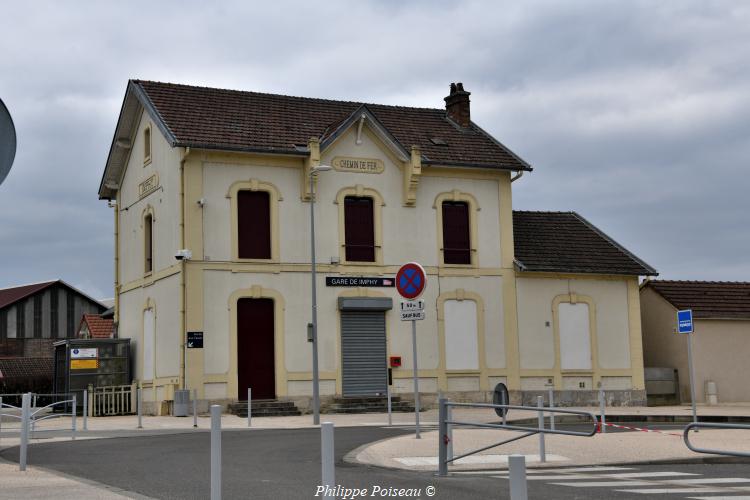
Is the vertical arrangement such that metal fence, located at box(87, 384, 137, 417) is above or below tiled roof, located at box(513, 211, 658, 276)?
below

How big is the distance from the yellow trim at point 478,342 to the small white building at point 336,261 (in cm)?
6

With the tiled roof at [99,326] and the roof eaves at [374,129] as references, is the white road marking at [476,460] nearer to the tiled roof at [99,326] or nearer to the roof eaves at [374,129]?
the roof eaves at [374,129]

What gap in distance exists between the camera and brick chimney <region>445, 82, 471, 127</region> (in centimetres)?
3612

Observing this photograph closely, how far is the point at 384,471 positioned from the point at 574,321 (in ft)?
71.3

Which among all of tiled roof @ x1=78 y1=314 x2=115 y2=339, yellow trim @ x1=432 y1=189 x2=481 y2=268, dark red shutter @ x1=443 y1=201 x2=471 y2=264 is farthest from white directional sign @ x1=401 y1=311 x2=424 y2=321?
tiled roof @ x1=78 y1=314 x2=115 y2=339

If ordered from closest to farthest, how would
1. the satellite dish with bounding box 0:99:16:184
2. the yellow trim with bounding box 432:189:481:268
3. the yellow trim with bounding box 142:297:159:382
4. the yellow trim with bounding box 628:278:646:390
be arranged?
1. the satellite dish with bounding box 0:99:16:184
2. the yellow trim with bounding box 142:297:159:382
3. the yellow trim with bounding box 432:189:481:268
4. the yellow trim with bounding box 628:278:646:390

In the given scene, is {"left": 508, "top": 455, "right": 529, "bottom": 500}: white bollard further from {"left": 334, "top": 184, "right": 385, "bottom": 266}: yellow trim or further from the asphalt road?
{"left": 334, "top": 184, "right": 385, "bottom": 266}: yellow trim

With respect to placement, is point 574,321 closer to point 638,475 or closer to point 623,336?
point 623,336

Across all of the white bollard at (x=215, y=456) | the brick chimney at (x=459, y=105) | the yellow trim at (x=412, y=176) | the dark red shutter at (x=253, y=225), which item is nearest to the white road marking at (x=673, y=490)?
the white bollard at (x=215, y=456)

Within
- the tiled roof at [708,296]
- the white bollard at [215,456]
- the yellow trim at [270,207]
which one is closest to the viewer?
the white bollard at [215,456]

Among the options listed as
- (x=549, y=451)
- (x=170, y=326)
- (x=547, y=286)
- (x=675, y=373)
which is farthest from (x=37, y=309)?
(x=549, y=451)

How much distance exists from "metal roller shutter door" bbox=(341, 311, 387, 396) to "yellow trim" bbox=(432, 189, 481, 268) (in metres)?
2.98

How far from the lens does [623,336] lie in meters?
34.8

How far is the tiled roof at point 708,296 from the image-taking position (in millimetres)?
35344
